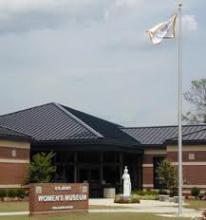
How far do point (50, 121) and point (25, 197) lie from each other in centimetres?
889

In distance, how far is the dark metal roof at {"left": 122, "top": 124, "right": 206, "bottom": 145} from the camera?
5012cm


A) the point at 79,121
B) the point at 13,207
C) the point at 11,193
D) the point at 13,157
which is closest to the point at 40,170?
the point at 13,157

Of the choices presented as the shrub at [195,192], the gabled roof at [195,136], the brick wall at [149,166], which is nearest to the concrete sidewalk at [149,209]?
the shrub at [195,192]

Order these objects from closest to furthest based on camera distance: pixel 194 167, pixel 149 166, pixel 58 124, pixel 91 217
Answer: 1. pixel 91 217
2. pixel 194 167
3. pixel 58 124
4. pixel 149 166

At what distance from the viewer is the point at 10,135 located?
43.3 m

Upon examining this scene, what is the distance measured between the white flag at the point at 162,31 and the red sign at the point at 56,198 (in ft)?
22.7

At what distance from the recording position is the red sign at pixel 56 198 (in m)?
25.3

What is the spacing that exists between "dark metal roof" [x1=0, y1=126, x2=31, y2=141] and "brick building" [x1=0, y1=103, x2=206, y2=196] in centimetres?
9

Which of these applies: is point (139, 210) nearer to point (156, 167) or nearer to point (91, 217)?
point (91, 217)

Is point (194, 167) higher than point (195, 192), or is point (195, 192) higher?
point (194, 167)

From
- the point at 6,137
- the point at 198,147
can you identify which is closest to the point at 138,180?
the point at 198,147

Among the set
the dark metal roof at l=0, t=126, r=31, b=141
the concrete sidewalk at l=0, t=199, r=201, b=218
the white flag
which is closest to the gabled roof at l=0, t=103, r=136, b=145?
the dark metal roof at l=0, t=126, r=31, b=141

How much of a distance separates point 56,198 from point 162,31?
27.6 feet

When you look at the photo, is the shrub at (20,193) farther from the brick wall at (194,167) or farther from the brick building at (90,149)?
the brick wall at (194,167)
